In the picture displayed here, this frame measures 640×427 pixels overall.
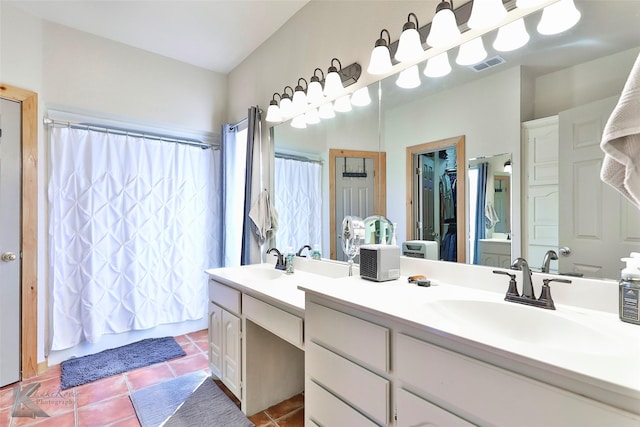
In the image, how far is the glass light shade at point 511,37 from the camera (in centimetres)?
119

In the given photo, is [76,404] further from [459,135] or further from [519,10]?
[519,10]

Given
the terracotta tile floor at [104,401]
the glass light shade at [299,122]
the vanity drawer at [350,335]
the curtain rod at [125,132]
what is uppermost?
the curtain rod at [125,132]

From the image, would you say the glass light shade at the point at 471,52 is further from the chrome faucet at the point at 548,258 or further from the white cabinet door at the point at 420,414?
the white cabinet door at the point at 420,414

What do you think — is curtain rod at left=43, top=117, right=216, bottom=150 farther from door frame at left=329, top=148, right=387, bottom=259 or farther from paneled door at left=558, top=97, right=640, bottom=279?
paneled door at left=558, top=97, right=640, bottom=279

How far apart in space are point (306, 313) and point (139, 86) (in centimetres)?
268

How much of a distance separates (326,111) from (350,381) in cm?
162

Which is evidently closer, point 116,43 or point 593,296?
point 593,296

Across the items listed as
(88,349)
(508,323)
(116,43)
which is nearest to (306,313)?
(508,323)

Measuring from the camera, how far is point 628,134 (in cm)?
67

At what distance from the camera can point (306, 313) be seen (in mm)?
1306

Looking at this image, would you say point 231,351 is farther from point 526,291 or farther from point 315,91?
point 315,91

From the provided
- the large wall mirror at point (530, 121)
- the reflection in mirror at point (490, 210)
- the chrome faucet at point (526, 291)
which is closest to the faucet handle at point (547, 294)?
the chrome faucet at point (526, 291)

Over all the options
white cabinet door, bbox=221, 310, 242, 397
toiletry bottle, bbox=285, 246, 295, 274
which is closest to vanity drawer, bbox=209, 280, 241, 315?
white cabinet door, bbox=221, 310, 242, 397

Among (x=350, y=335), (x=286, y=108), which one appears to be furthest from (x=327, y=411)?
(x=286, y=108)
